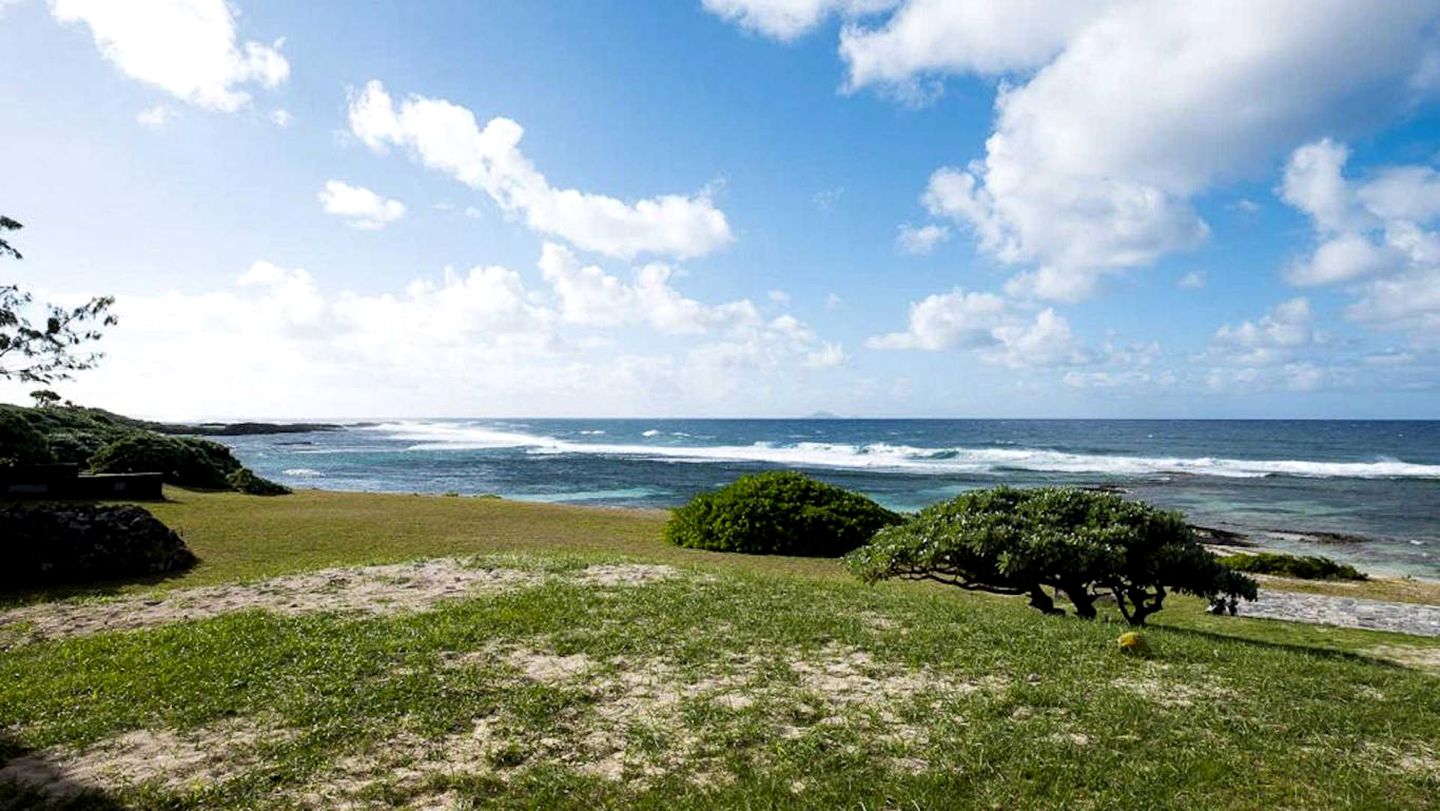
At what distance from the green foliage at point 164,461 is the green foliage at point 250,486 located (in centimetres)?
22

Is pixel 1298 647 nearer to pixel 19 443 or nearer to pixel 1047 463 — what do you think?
pixel 19 443

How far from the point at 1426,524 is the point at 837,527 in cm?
3283

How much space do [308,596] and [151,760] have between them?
5020 mm

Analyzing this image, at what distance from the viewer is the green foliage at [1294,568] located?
1889 centimetres

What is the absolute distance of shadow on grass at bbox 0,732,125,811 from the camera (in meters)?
4.29

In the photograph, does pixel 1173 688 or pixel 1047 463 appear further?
pixel 1047 463

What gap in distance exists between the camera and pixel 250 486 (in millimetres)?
26016

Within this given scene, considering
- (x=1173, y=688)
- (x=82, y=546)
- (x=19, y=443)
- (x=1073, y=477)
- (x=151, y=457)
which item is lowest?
(x=1073, y=477)

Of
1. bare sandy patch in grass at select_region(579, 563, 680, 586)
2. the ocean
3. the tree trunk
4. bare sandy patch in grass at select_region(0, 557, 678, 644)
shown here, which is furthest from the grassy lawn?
the ocean

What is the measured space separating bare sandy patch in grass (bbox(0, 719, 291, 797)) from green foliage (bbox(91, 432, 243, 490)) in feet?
78.1

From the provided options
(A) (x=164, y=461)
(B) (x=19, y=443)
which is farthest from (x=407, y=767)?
(A) (x=164, y=461)

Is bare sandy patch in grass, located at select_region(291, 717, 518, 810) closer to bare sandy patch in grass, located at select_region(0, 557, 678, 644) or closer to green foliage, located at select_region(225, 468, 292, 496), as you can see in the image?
bare sandy patch in grass, located at select_region(0, 557, 678, 644)

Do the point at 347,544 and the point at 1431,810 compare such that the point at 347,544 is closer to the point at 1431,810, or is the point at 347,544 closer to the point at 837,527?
the point at 837,527

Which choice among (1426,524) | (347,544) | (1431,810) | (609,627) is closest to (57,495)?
(347,544)
